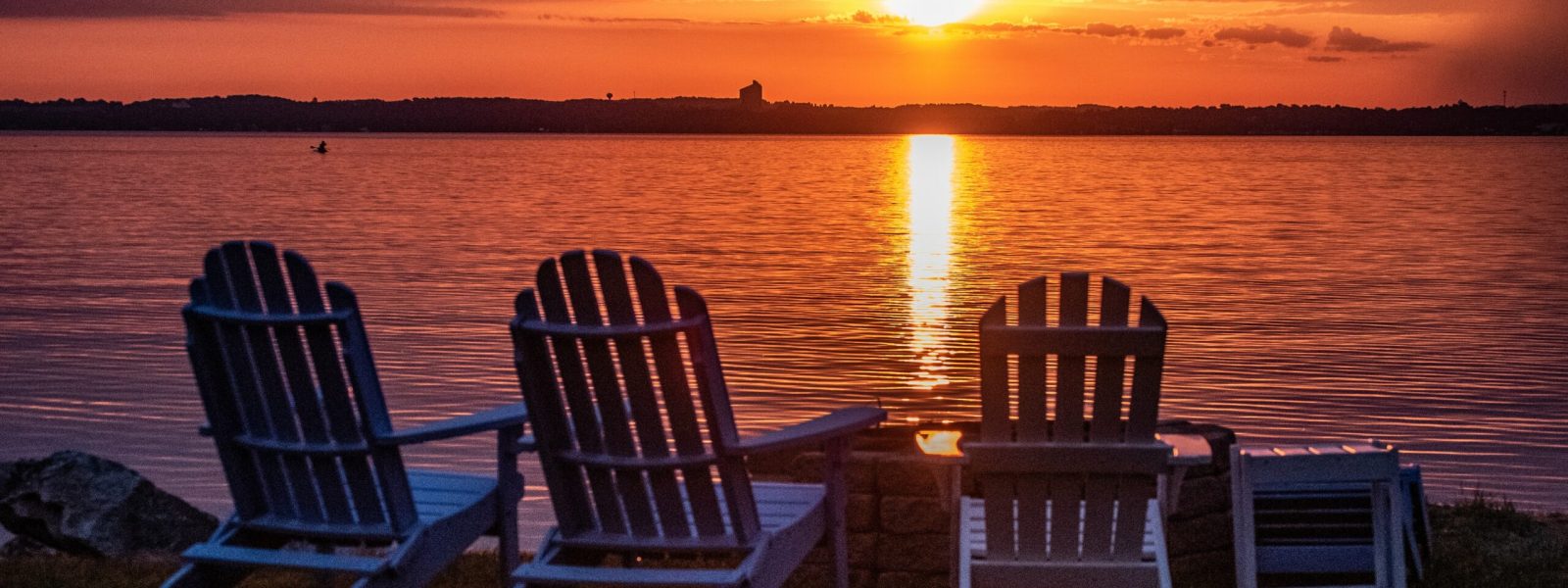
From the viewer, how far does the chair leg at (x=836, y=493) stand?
443cm

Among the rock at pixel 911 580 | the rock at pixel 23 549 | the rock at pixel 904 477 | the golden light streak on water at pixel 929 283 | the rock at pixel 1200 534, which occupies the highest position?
the rock at pixel 904 477

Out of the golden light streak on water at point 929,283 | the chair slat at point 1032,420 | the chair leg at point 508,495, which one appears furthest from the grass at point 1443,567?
the golden light streak on water at point 929,283

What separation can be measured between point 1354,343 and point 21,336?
1087 cm

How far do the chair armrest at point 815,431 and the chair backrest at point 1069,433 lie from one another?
0.92ft

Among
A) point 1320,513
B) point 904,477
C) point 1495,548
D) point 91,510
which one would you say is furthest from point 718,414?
point 1495,548

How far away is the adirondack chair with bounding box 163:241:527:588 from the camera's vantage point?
4035mm

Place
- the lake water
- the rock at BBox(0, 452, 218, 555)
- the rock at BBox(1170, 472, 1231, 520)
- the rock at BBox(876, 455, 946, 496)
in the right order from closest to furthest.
→ the rock at BBox(876, 455, 946, 496)
the rock at BBox(1170, 472, 1231, 520)
the rock at BBox(0, 452, 218, 555)
the lake water

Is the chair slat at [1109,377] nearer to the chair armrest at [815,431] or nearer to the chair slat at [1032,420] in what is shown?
the chair slat at [1032,420]

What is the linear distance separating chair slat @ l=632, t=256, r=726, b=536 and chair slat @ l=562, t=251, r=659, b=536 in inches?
4.3

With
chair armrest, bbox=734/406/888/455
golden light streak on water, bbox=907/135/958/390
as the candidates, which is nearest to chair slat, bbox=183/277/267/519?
chair armrest, bbox=734/406/888/455

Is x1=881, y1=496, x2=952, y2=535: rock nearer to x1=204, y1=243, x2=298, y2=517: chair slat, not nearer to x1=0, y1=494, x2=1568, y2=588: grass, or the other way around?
x1=0, y1=494, x2=1568, y2=588: grass

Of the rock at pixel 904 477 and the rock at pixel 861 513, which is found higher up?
the rock at pixel 904 477

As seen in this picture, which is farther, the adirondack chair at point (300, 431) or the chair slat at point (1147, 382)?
the chair slat at point (1147, 382)

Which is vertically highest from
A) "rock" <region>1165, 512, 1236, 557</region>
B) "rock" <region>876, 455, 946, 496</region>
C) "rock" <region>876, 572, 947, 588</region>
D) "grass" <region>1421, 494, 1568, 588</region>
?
"rock" <region>876, 455, 946, 496</region>
